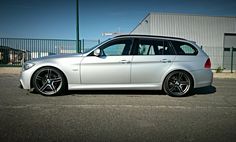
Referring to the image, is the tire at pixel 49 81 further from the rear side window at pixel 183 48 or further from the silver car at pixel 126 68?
the rear side window at pixel 183 48

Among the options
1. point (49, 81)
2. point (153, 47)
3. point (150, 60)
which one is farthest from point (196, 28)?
point (49, 81)

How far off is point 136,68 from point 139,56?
13.1 inches

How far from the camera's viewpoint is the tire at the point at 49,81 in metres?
4.96

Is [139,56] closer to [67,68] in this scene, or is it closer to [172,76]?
[172,76]

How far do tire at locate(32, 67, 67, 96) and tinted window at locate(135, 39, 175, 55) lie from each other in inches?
82.2

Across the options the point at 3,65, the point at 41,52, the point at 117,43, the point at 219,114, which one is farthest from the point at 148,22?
the point at 219,114

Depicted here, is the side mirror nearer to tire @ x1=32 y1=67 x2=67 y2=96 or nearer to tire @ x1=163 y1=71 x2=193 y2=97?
tire @ x1=32 y1=67 x2=67 y2=96

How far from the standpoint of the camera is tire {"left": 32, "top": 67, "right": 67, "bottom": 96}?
4.96 metres

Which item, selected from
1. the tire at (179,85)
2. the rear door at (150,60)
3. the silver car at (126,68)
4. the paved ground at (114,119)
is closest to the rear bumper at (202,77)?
the silver car at (126,68)

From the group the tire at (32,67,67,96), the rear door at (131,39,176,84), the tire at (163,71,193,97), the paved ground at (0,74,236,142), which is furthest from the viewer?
the tire at (163,71,193,97)

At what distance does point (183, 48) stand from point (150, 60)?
3.49 ft

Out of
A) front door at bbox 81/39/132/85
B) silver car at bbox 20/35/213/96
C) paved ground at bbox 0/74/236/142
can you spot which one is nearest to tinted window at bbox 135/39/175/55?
silver car at bbox 20/35/213/96

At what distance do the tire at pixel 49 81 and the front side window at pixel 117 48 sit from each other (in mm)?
1241

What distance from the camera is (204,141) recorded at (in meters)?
2.60
